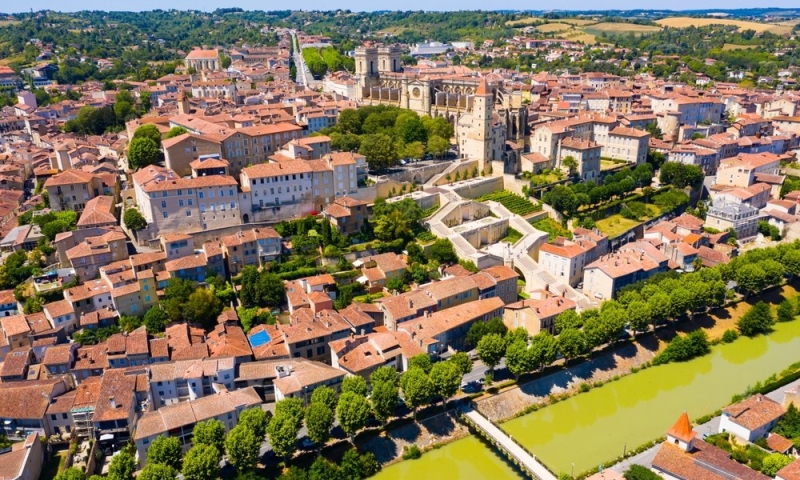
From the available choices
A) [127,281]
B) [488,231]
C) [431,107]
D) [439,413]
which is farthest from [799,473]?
[431,107]

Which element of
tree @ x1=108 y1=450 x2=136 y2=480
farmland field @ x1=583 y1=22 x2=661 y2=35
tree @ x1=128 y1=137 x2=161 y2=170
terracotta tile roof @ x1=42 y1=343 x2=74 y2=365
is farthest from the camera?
farmland field @ x1=583 y1=22 x2=661 y2=35

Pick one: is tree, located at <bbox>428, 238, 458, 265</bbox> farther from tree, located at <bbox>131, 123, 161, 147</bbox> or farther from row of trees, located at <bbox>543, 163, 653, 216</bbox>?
tree, located at <bbox>131, 123, 161, 147</bbox>

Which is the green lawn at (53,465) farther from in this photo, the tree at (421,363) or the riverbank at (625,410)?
the tree at (421,363)

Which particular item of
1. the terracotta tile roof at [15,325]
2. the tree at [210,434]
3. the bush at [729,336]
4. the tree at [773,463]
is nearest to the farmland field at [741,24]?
the bush at [729,336]

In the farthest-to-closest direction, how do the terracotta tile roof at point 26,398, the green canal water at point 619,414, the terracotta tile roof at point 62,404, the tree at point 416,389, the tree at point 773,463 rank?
1. the tree at point 416,389
2. the terracotta tile roof at point 62,404
3. the green canal water at point 619,414
4. the terracotta tile roof at point 26,398
5. the tree at point 773,463

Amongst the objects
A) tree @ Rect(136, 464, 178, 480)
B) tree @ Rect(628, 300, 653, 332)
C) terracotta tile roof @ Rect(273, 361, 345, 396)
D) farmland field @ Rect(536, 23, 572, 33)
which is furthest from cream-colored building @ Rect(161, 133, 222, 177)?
farmland field @ Rect(536, 23, 572, 33)

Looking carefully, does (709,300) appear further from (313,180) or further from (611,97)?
(611,97)
